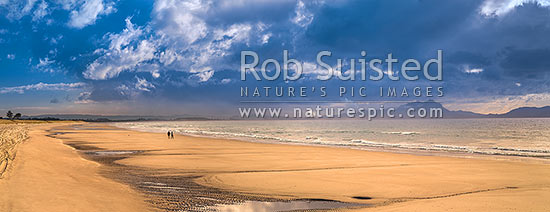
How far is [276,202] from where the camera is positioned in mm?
10445

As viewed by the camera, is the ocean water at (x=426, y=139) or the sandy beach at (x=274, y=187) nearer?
the sandy beach at (x=274, y=187)

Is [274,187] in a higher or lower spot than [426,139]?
higher

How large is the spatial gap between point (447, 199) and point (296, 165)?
30.3ft

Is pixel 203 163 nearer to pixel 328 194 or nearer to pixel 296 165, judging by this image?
Result: pixel 296 165

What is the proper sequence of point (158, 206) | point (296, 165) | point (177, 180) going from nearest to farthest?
point (158, 206) → point (177, 180) → point (296, 165)

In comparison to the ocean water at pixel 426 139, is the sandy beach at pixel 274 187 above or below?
above


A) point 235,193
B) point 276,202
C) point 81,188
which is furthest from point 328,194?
point 81,188

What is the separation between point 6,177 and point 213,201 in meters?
7.21

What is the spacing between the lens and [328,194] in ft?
37.5

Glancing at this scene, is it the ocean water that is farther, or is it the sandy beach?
the ocean water

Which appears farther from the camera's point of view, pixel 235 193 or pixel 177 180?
pixel 177 180

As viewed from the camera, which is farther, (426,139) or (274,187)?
(426,139)

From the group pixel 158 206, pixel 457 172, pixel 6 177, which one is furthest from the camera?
pixel 457 172

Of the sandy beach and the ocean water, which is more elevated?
the sandy beach
